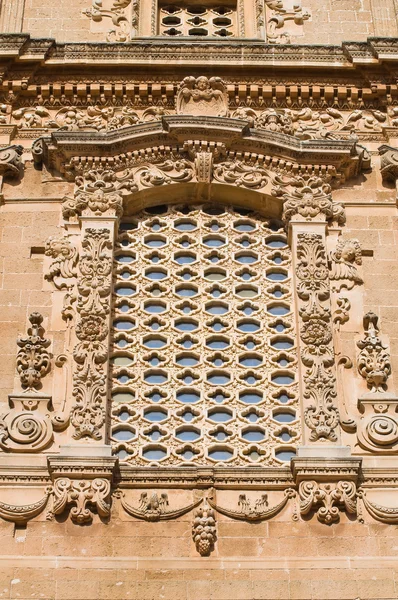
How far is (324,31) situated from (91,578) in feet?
32.0

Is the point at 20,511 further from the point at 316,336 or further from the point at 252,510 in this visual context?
the point at 316,336

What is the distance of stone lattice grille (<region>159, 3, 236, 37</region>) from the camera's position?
2216 centimetres

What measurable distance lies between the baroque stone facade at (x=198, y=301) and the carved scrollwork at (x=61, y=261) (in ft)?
0.07

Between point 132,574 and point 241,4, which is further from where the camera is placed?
point 241,4

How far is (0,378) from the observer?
17.2m

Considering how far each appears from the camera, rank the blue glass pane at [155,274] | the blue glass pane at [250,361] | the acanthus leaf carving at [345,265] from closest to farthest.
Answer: the blue glass pane at [250,361] → the acanthus leaf carving at [345,265] → the blue glass pane at [155,274]

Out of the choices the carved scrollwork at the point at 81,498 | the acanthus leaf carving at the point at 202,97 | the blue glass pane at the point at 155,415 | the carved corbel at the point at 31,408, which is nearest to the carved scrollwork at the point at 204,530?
the carved scrollwork at the point at 81,498

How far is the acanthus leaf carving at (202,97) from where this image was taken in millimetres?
20156

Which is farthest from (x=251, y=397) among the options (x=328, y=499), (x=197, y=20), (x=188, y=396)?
(x=197, y=20)

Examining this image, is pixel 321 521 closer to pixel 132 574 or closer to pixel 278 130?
pixel 132 574

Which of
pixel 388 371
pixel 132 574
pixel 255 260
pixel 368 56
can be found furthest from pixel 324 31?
pixel 132 574

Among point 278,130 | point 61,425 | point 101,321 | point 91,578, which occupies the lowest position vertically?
point 91,578

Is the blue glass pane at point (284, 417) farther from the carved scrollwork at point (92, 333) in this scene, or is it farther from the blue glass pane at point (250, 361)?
the carved scrollwork at point (92, 333)

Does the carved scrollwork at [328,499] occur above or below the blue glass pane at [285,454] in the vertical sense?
below
